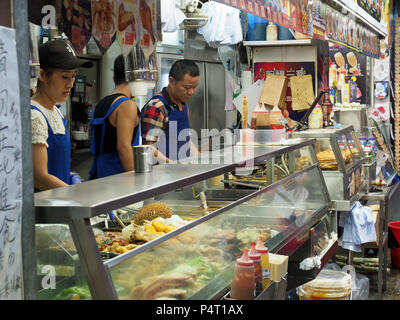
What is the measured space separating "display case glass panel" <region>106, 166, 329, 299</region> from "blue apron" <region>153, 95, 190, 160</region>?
4.27ft

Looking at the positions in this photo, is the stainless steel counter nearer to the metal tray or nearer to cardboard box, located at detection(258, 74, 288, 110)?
the metal tray

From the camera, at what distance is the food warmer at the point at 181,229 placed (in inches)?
72.2

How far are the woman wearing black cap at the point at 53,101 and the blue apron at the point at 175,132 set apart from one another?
56.9 inches

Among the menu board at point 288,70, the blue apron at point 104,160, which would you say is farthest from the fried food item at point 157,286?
the menu board at point 288,70

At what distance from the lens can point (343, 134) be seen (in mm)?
5742

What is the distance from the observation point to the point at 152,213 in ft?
9.31

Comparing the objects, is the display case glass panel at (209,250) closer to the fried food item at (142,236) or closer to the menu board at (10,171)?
the fried food item at (142,236)

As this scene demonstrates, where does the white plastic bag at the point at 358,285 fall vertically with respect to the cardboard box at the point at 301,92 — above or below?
below

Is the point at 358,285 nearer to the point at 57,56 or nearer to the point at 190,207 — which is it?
the point at 190,207

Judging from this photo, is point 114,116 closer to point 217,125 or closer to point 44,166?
point 44,166

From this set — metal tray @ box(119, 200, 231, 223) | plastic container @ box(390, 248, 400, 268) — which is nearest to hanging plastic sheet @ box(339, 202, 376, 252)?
plastic container @ box(390, 248, 400, 268)

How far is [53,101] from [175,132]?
1744mm

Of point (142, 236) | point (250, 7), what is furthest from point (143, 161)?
point (250, 7)

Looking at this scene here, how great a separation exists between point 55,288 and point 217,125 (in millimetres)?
7096
